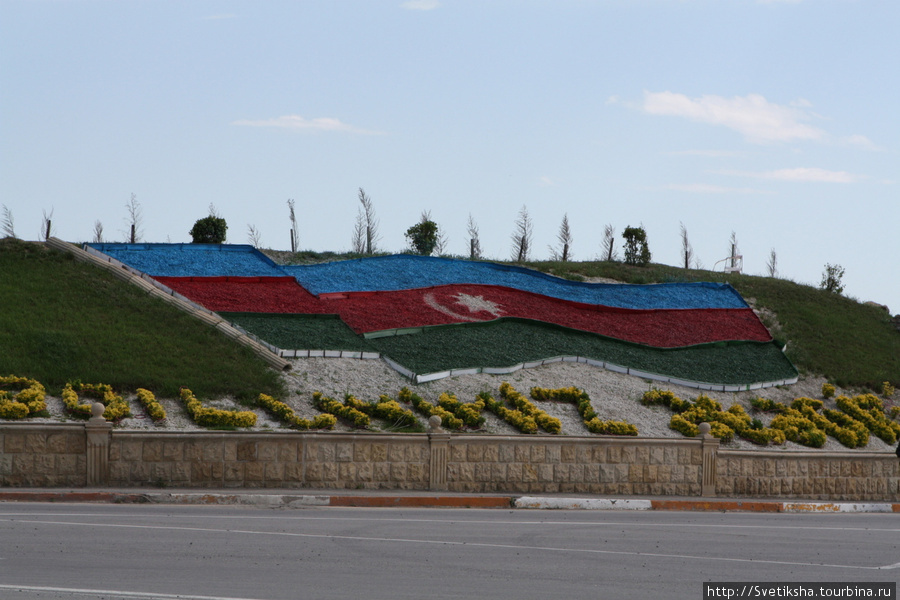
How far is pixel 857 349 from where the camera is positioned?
33.8 meters

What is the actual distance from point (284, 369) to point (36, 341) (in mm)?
5641

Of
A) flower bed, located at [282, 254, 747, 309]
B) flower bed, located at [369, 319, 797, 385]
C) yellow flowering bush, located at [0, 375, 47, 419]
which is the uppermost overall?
flower bed, located at [282, 254, 747, 309]

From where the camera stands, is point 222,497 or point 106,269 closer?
point 222,497

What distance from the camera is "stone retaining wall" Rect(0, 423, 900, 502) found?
642 inches

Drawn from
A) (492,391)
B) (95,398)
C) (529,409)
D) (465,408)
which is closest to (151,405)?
(95,398)

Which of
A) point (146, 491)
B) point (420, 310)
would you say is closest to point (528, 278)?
point (420, 310)

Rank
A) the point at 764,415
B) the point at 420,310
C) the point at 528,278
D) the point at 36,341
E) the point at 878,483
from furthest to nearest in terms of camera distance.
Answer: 1. the point at 528,278
2. the point at 420,310
3. the point at 764,415
4. the point at 36,341
5. the point at 878,483

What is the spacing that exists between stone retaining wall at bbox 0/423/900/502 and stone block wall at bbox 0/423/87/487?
0.02m

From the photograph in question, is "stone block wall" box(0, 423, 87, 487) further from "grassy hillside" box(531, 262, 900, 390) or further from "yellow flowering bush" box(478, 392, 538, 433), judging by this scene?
"grassy hillside" box(531, 262, 900, 390)

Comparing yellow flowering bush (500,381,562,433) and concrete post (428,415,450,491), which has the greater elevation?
yellow flowering bush (500,381,562,433)

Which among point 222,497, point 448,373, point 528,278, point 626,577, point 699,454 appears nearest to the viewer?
point 626,577

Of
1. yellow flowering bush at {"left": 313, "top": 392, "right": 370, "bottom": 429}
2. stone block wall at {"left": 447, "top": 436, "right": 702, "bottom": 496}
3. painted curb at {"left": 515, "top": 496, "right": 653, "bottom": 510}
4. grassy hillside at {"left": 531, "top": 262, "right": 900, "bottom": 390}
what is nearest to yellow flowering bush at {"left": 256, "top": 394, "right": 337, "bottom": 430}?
yellow flowering bush at {"left": 313, "top": 392, "right": 370, "bottom": 429}

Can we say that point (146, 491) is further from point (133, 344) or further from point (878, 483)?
point (878, 483)

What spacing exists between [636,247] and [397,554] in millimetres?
32336
